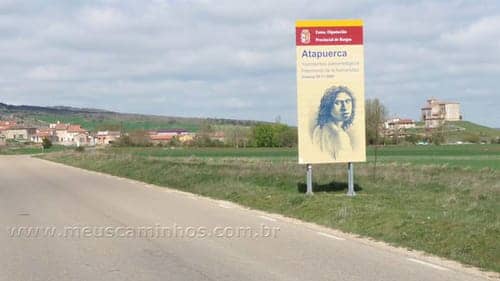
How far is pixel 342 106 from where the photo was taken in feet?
61.7

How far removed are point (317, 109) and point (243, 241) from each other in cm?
766

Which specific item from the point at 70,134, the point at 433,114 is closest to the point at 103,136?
the point at 70,134

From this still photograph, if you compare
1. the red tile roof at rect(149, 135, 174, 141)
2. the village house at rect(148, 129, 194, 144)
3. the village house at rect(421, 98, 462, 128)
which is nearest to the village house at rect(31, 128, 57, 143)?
the village house at rect(148, 129, 194, 144)

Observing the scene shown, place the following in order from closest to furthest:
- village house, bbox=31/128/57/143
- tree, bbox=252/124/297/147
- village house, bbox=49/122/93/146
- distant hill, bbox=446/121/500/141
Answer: tree, bbox=252/124/297/147, distant hill, bbox=446/121/500/141, village house, bbox=49/122/93/146, village house, bbox=31/128/57/143

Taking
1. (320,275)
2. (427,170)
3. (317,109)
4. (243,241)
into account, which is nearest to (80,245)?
(243,241)

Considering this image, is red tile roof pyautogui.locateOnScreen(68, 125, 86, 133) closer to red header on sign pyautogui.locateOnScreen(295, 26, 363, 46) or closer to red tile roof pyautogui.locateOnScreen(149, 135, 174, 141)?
red tile roof pyautogui.locateOnScreen(149, 135, 174, 141)

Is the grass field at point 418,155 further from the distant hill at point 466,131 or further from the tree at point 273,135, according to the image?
the distant hill at point 466,131

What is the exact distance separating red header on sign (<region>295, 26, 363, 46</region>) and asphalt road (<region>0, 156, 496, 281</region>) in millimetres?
4784

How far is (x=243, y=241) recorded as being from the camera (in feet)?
39.0

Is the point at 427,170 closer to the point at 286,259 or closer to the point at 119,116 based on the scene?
the point at 286,259

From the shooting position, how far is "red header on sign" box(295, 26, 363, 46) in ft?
60.3

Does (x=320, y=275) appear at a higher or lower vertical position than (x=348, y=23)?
lower

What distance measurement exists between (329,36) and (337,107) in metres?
1.91

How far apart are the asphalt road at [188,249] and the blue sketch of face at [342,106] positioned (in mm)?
3685
